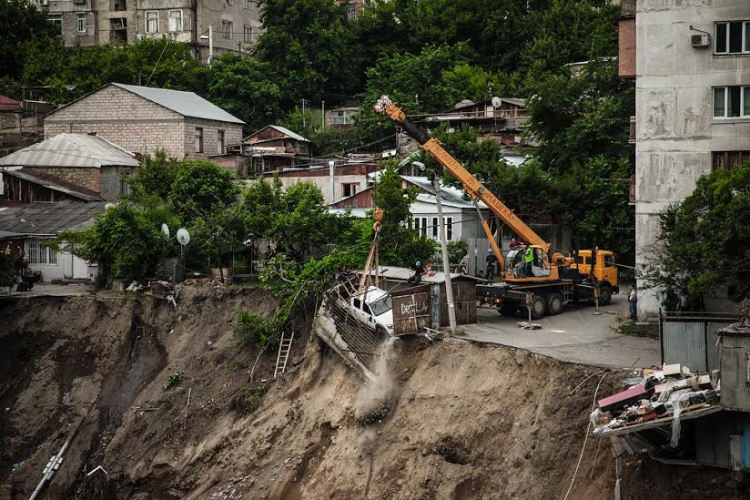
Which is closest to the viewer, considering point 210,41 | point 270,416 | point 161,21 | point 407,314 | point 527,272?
point 407,314

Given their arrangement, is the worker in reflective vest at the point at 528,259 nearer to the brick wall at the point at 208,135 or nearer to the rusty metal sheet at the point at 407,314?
the rusty metal sheet at the point at 407,314

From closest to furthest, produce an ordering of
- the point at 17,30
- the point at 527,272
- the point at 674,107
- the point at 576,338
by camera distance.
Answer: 1. the point at 576,338
2. the point at 674,107
3. the point at 527,272
4. the point at 17,30

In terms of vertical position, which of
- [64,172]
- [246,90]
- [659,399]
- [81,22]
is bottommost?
[659,399]

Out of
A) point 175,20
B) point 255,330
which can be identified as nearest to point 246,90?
point 175,20

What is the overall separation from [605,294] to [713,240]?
37.0ft

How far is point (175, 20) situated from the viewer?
7988 centimetres

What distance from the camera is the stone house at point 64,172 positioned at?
183 feet

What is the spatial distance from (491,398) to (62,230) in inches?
1057

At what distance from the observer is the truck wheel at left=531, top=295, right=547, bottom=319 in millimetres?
37719

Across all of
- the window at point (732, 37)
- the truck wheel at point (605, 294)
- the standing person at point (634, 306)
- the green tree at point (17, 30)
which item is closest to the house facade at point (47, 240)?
the truck wheel at point (605, 294)

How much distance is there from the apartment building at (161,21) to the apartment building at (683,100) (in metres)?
47.8

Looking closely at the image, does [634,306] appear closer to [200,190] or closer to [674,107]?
[674,107]

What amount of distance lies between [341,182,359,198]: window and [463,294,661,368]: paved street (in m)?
16.8

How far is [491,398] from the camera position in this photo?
98.9ft
